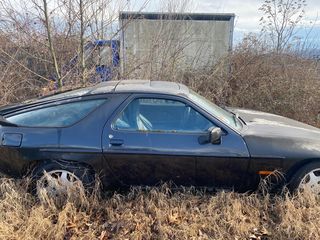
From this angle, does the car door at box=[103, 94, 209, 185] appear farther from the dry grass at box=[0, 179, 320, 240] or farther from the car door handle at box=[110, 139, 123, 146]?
the dry grass at box=[0, 179, 320, 240]

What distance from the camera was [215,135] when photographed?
10.6 feet

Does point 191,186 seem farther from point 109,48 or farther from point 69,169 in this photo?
point 109,48

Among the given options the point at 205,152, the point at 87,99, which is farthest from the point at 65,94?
the point at 205,152

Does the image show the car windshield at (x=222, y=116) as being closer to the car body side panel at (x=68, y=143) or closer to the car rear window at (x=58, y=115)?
the car body side panel at (x=68, y=143)

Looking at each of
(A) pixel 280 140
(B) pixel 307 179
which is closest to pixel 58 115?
(A) pixel 280 140

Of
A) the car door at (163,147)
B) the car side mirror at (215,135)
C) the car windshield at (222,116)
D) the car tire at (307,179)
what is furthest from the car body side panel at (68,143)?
the car tire at (307,179)

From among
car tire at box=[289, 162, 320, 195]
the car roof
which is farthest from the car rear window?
car tire at box=[289, 162, 320, 195]

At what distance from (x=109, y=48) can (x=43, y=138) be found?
4069mm

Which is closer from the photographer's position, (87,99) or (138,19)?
(87,99)

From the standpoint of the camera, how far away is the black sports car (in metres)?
3.34

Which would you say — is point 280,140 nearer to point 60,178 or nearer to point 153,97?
point 153,97

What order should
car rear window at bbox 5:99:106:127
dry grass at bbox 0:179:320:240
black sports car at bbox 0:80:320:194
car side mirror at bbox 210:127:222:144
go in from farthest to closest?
car rear window at bbox 5:99:106:127, black sports car at bbox 0:80:320:194, car side mirror at bbox 210:127:222:144, dry grass at bbox 0:179:320:240

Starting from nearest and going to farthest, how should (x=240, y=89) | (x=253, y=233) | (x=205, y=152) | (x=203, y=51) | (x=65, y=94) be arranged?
(x=253, y=233), (x=205, y=152), (x=65, y=94), (x=240, y=89), (x=203, y=51)

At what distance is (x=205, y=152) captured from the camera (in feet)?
10.9
